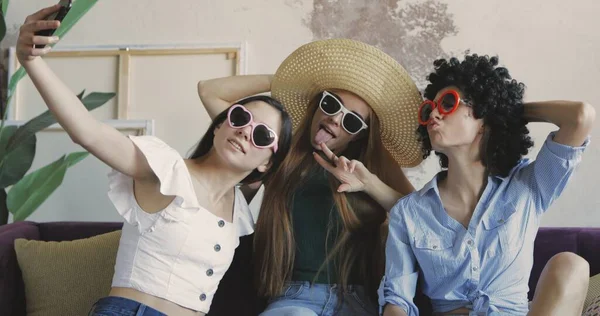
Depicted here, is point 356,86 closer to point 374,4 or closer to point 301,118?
point 301,118

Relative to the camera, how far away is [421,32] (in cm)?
266

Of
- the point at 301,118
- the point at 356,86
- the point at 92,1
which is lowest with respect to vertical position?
the point at 301,118

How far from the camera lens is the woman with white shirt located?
1.40 meters

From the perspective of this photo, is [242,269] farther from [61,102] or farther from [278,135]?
[61,102]

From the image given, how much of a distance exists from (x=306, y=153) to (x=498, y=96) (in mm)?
591

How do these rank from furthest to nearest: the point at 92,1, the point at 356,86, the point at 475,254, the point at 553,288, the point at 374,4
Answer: the point at 374,4
the point at 92,1
the point at 356,86
the point at 475,254
the point at 553,288

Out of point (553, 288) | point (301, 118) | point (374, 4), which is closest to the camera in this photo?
point (553, 288)

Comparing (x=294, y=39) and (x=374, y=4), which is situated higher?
(x=374, y=4)

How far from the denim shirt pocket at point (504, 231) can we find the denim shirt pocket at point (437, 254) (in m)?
0.09

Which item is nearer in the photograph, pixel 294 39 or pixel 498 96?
pixel 498 96

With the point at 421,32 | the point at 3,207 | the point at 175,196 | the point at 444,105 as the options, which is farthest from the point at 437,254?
the point at 3,207

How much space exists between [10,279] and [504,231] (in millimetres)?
1484

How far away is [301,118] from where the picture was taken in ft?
6.76

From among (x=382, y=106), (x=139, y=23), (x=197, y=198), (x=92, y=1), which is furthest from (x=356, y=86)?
(x=139, y=23)
